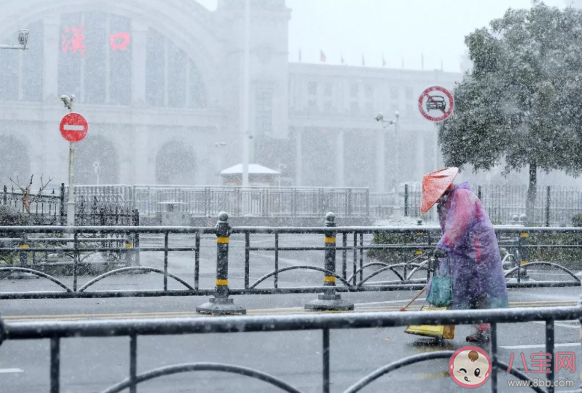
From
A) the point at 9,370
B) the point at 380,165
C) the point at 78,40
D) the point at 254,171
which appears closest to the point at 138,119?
the point at 78,40

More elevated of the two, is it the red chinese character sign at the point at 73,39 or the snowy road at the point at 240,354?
the red chinese character sign at the point at 73,39

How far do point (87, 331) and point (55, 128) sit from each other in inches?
2101

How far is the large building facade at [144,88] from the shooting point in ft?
179

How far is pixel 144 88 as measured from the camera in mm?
57219

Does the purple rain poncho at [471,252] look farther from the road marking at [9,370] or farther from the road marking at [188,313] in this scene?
the road marking at [9,370]

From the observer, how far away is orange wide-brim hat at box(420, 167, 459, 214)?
7.76 meters

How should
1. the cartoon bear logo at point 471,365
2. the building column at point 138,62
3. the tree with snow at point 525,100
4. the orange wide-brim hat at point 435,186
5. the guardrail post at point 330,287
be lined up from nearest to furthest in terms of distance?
the cartoon bear logo at point 471,365, the orange wide-brim hat at point 435,186, the guardrail post at point 330,287, the tree with snow at point 525,100, the building column at point 138,62

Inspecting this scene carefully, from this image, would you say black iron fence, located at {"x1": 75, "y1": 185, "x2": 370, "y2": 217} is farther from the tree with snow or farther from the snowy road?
the snowy road

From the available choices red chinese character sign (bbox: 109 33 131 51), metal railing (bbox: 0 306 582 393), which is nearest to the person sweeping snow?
metal railing (bbox: 0 306 582 393)

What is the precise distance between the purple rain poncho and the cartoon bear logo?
3313mm

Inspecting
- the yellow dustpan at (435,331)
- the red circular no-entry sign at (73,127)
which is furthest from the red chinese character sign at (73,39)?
the yellow dustpan at (435,331)

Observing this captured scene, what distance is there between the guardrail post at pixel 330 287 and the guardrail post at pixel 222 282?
3.45 feet

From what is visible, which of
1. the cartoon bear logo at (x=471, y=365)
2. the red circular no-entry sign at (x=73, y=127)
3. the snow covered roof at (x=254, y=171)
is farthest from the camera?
the snow covered roof at (x=254, y=171)

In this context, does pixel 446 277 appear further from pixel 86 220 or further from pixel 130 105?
pixel 130 105
